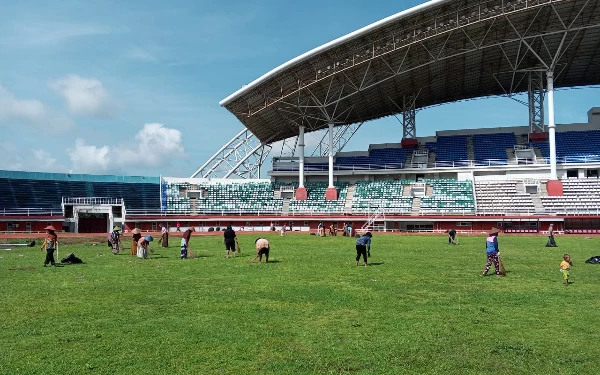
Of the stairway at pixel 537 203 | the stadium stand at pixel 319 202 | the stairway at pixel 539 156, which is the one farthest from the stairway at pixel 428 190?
the stairway at pixel 539 156

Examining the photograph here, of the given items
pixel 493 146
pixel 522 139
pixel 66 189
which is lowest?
pixel 66 189

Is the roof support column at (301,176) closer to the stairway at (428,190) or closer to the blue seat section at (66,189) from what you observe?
the stairway at (428,190)

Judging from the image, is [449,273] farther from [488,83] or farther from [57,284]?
[488,83]

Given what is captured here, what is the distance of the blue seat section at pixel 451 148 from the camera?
68062 mm

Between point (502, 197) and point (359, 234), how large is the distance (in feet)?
88.4

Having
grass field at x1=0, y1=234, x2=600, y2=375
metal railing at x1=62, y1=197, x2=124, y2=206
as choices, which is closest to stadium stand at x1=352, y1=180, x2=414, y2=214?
metal railing at x1=62, y1=197, x2=124, y2=206

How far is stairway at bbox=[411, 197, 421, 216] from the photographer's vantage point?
194 feet

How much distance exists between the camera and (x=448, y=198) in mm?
60656

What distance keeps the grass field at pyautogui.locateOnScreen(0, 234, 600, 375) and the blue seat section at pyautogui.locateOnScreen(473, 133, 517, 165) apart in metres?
50.1

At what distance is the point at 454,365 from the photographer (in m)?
7.89

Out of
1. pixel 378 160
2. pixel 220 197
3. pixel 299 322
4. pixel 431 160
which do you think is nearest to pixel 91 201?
pixel 220 197

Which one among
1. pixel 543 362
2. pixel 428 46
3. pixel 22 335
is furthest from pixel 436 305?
pixel 428 46

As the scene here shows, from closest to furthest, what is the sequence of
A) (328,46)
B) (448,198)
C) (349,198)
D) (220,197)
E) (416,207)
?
(328,46)
(416,207)
(448,198)
(349,198)
(220,197)

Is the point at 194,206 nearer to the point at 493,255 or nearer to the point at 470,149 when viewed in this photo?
the point at 470,149
